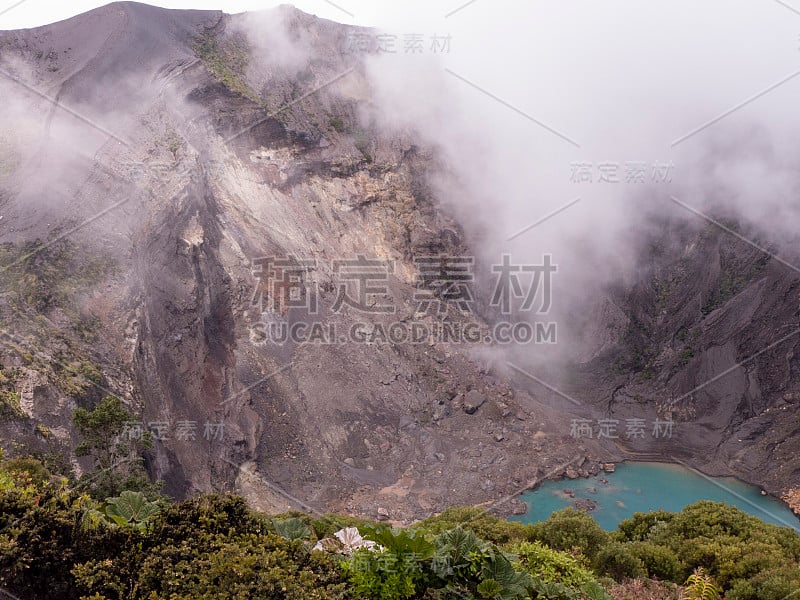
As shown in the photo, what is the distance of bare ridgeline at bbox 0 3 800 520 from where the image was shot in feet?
94.3

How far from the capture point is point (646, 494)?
3434 centimetres

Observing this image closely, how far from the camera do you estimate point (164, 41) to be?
40969mm

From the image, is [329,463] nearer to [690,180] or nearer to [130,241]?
[130,241]

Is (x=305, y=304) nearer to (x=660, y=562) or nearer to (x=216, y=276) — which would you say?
(x=216, y=276)

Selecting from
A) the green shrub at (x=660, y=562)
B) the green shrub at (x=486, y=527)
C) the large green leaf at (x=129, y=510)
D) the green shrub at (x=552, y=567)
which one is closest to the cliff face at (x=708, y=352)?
the green shrub at (x=486, y=527)

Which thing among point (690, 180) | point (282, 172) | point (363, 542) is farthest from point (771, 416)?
point (363, 542)

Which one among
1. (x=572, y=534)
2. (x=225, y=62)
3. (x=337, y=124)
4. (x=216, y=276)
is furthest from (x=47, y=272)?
(x=337, y=124)

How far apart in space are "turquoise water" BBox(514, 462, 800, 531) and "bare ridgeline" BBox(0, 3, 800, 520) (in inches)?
48.9

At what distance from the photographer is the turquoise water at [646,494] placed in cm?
3219

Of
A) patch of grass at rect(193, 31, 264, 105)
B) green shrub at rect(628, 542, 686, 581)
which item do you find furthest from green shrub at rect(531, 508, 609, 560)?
patch of grass at rect(193, 31, 264, 105)

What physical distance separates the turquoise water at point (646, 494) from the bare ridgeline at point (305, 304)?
1.24m

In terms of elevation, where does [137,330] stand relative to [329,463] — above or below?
above

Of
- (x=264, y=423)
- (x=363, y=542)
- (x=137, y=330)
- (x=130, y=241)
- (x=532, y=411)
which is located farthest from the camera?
(x=532, y=411)

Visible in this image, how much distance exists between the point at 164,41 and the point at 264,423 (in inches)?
1036
